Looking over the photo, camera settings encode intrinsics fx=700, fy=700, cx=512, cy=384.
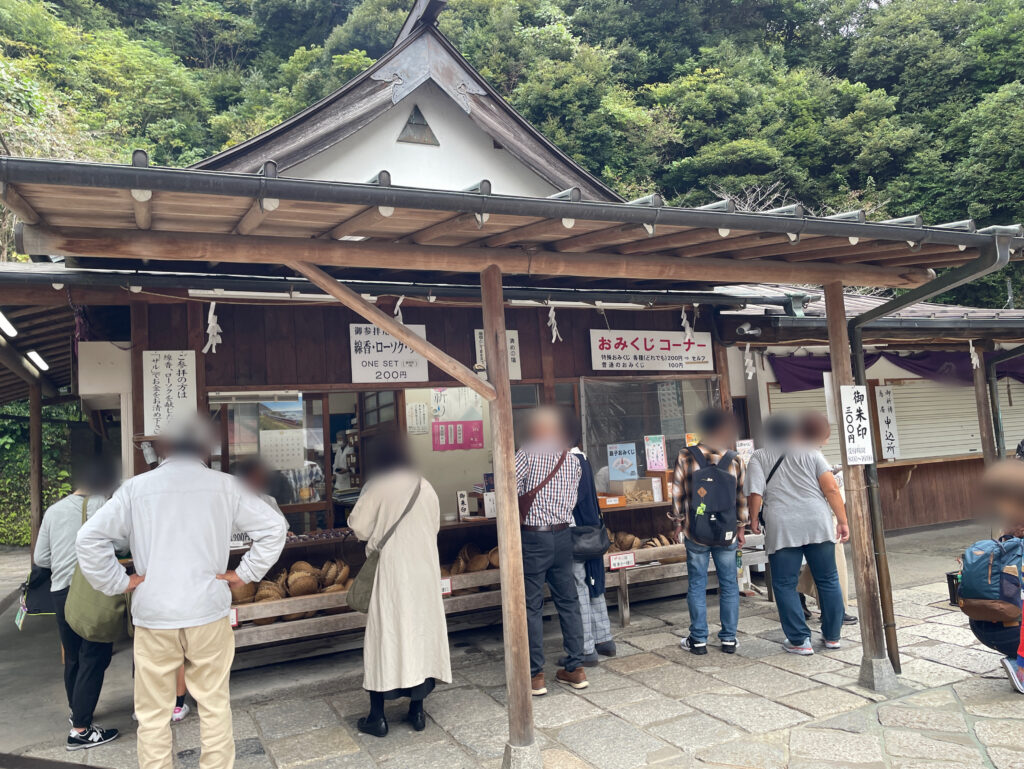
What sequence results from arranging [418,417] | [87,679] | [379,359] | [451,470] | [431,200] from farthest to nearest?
1. [451,470]
2. [418,417]
3. [379,359]
4. [87,679]
5. [431,200]

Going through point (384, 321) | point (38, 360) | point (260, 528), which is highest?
point (38, 360)

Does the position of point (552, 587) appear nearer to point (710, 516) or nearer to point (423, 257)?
point (710, 516)

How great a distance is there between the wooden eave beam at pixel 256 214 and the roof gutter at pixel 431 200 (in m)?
0.06

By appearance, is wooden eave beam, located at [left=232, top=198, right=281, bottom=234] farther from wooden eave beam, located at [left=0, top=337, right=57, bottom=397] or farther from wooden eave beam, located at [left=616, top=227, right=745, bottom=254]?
wooden eave beam, located at [left=0, top=337, right=57, bottom=397]

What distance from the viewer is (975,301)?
68.4 feet

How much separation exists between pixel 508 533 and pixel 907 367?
913cm

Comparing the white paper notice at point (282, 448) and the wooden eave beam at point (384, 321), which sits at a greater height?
the wooden eave beam at point (384, 321)

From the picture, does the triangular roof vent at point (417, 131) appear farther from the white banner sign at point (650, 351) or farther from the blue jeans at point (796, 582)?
the blue jeans at point (796, 582)

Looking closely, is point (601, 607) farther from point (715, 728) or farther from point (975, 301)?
point (975, 301)

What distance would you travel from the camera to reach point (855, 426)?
5254 mm

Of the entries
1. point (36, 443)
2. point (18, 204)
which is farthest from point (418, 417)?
point (36, 443)

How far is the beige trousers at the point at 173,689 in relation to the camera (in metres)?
3.35

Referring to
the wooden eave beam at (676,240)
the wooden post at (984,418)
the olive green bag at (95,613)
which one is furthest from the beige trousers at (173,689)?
the wooden post at (984,418)

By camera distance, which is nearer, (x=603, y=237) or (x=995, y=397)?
(x=603, y=237)
